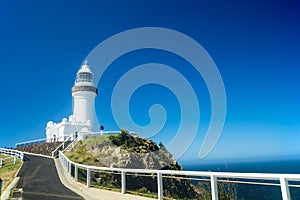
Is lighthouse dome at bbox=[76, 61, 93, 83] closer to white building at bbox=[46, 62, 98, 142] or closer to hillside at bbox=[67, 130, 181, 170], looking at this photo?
white building at bbox=[46, 62, 98, 142]

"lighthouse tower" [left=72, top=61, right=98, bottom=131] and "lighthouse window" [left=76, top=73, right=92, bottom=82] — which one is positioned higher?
"lighthouse window" [left=76, top=73, right=92, bottom=82]

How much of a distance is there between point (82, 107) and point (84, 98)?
55.3 inches

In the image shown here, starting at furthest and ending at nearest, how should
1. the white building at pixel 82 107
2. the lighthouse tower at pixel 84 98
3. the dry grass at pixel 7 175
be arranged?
the lighthouse tower at pixel 84 98 < the white building at pixel 82 107 < the dry grass at pixel 7 175

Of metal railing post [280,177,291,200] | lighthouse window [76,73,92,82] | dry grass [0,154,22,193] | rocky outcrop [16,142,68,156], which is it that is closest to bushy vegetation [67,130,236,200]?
metal railing post [280,177,291,200]

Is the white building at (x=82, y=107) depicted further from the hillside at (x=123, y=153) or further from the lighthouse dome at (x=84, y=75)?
the hillside at (x=123, y=153)

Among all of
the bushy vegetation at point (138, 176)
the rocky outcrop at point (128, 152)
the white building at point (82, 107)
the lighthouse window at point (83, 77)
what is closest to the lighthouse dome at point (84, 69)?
the white building at point (82, 107)

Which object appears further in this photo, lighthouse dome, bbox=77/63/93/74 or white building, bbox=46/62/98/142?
lighthouse dome, bbox=77/63/93/74

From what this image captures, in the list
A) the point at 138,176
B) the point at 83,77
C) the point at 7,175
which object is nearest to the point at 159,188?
the point at 138,176

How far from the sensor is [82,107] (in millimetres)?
35875

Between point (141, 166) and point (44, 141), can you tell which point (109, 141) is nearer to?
point (141, 166)

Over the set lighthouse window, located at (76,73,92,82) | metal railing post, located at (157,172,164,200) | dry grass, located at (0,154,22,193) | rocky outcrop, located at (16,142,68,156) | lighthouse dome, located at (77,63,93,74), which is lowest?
metal railing post, located at (157,172,164,200)

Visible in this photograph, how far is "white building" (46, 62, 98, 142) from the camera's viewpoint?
34.6 m

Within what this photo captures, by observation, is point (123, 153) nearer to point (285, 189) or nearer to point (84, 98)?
point (84, 98)

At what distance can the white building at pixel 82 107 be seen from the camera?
34594 mm
